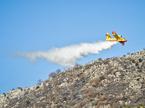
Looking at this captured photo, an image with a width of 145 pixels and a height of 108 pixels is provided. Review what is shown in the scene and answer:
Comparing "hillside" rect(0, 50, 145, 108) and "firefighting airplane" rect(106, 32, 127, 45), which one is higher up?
"firefighting airplane" rect(106, 32, 127, 45)

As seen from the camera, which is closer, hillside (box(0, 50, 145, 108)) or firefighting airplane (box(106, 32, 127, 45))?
hillside (box(0, 50, 145, 108))

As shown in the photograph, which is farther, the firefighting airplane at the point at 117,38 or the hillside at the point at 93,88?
the firefighting airplane at the point at 117,38

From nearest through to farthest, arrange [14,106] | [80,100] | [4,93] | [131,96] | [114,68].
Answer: [131,96] → [80,100] → [114,68] → [14,106] → [4,93]

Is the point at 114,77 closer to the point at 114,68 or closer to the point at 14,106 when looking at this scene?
the point at 114,68

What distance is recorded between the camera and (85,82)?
128 metres

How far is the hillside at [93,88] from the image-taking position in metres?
114

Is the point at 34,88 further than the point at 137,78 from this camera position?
Yes

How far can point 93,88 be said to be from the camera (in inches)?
4825

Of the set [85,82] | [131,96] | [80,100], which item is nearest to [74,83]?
[85,82]

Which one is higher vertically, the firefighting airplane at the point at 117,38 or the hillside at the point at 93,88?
the firefighting airplane at the point at 117,38

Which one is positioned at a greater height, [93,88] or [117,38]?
[117,38]

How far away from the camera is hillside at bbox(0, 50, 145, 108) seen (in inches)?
4507

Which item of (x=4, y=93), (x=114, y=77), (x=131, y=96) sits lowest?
(x=131, y=96)

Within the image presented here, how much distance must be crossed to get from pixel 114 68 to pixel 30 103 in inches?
868
